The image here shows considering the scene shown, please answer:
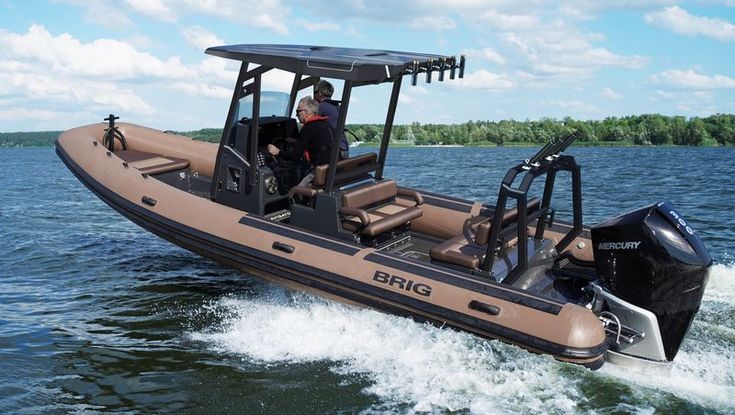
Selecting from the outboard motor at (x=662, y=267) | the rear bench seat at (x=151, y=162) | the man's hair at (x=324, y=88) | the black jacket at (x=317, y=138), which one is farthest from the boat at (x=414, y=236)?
the rear bench seat at (x=151, y=162)

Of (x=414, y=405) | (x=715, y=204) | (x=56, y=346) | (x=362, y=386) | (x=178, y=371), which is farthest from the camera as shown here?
(x=715, y=204)

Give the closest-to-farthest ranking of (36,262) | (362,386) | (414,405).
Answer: (414,405) → (362,386) → (36,262)

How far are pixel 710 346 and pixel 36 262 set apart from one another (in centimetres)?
838

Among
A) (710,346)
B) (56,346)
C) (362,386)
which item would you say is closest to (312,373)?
(362,386)

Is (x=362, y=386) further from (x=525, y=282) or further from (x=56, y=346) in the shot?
(x=56, y=346)

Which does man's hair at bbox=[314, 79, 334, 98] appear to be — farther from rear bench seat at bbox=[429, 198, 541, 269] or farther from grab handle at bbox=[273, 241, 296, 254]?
rear bench seat at bbox=[429, 198, 541, 269]

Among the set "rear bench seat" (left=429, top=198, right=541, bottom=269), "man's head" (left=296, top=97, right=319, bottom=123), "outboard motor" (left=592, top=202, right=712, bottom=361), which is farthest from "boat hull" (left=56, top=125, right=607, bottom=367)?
"man's head" (left=296, top=97, right=319, bottom=123)

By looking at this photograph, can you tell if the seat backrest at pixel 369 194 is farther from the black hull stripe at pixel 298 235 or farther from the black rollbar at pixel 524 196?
the black rollbar at pixel 524 196

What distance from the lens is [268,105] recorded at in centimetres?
777

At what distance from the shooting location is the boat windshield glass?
722cm

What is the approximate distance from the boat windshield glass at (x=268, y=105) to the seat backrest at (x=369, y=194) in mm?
1419

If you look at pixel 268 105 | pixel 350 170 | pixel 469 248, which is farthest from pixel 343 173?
pixel 469 248

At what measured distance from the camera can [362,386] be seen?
17.8 feet

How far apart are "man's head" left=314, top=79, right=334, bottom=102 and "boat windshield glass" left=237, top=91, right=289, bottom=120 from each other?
59 cm
